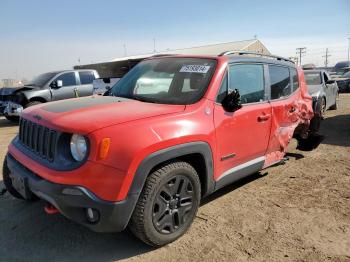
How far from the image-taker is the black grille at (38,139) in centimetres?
317

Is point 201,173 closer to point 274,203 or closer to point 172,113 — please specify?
point 172,113

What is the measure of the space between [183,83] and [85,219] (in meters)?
1.82

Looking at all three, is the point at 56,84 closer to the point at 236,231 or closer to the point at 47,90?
the point at 47,90

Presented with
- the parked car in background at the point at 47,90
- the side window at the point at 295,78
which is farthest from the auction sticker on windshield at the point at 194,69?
the parked car in background at the point at 47,90

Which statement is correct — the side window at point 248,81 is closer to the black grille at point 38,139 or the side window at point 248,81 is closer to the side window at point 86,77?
the black grille at point 38,139

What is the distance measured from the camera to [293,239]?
11.6 ft

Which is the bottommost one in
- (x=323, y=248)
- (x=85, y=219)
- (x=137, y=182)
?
(x=323, y=248)

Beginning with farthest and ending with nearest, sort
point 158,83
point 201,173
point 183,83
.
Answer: point 158,83, point 183,83, point 201,173

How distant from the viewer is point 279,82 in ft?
16.7

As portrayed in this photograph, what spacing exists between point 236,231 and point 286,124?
204cm

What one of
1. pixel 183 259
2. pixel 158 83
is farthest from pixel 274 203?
pixel 158 83

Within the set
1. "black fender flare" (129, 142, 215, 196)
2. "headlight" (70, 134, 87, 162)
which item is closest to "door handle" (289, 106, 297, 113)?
"black fender flare" (129, 142, 215, 196)

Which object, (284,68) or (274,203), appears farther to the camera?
(284,68)

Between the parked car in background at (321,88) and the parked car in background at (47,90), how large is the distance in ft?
25.0
